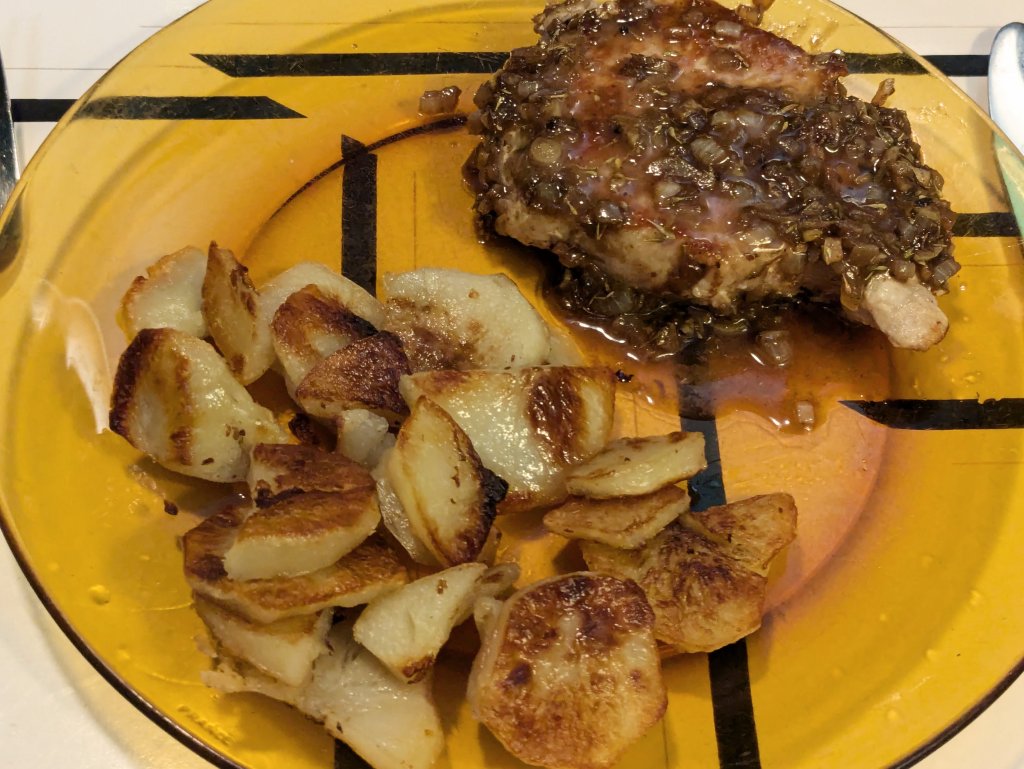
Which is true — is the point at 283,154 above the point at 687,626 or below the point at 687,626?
above

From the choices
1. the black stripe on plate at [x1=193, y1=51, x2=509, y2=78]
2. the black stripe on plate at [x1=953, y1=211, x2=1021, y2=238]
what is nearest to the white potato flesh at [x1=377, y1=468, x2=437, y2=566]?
the black stripe on plate at [x1=193, y1=51, x2=509, y2=78]

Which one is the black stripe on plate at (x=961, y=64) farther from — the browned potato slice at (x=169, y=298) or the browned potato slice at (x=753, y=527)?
the browned potato slice at (x=169, y=298)

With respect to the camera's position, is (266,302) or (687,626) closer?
(687,626)

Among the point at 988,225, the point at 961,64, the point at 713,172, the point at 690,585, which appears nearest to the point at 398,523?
the point at 690,585

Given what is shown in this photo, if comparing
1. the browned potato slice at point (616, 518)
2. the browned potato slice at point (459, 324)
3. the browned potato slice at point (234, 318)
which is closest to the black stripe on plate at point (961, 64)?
the browned potato slice at point (459, 324)

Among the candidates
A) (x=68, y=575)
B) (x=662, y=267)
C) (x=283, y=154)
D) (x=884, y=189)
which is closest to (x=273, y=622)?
(x=68, y=575)

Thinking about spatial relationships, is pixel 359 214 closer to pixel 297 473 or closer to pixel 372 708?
pixel 297 473

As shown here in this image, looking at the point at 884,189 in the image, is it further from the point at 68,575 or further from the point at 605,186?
Result: the point at 68,575
